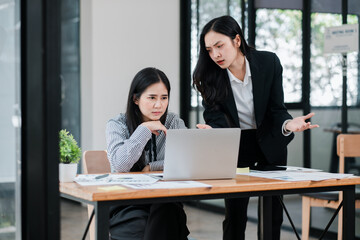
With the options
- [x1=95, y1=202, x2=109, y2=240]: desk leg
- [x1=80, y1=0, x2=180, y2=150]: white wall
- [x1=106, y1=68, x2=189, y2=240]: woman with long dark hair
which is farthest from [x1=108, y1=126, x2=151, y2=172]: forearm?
[x1=80, y1=0, x2=180, y2=150]: white wall

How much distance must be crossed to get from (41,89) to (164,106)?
165 centimetres

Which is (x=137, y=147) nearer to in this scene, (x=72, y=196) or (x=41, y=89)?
(x=72, y=196)

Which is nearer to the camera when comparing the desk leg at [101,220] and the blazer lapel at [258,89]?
the desk leg at [101,220]

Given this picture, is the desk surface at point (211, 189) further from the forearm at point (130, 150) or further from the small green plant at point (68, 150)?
the forearm at point (130, 150)

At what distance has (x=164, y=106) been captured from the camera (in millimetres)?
2678

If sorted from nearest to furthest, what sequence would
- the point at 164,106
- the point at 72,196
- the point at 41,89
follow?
the point at 41,89
the point at 72,196
the point at 164,106

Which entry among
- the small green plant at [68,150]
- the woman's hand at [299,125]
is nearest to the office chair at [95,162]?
the small green plant at [68,150]

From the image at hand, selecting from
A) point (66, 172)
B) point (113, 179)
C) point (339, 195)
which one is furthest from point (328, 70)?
point (66, 172)

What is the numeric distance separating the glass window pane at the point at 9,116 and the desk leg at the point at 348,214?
143cm

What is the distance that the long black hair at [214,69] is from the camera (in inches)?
104

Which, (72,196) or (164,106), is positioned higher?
(164,106)

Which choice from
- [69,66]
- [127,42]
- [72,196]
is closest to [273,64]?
[72,196]

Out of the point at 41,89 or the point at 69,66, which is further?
the point at 69,66

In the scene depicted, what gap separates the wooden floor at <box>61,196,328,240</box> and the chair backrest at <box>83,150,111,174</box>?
1311mm
